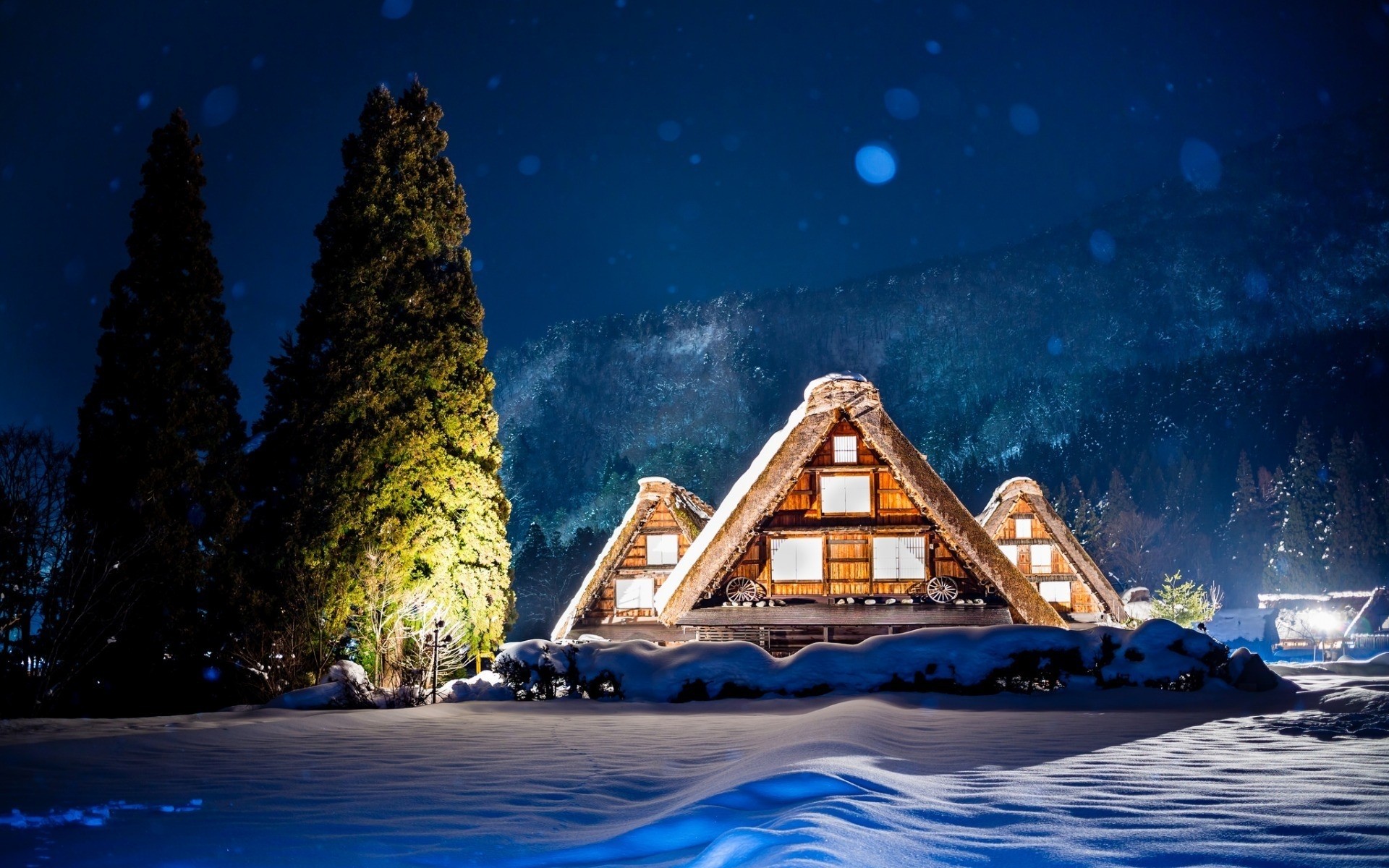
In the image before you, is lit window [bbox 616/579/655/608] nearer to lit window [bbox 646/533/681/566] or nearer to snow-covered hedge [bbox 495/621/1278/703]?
lit window [bbox 646/533/681/566]

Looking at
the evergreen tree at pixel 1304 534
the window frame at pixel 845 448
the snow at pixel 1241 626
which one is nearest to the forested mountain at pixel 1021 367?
the evergreen tree at pixel 1304 534

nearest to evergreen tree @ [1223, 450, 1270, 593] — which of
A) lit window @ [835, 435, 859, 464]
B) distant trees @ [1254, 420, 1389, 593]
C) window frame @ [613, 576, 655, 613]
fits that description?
distant trees @ [1254, 420, 1389, 593]

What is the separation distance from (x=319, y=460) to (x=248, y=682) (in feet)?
14.3

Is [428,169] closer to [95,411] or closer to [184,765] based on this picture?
[95,411]

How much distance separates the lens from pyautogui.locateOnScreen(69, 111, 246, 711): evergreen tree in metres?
14.8

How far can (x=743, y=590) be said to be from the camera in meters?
17.0

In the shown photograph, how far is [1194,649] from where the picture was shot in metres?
11.9

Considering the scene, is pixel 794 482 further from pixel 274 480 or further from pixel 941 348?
pixel 941 348

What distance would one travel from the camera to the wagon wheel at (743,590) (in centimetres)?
1694

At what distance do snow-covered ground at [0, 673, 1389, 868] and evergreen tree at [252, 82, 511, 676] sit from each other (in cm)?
717

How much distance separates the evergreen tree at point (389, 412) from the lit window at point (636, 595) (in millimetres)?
7651

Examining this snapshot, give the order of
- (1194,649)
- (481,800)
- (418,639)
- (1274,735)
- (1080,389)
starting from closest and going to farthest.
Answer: (481,800) < (1274,735) < (1194,649) < (418,639) < (1080,389)

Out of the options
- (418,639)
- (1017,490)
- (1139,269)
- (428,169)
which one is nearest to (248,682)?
(418,639)

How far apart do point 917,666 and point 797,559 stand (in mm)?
5966
